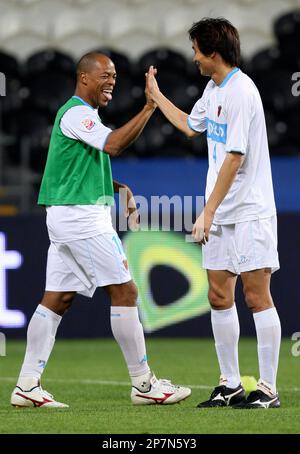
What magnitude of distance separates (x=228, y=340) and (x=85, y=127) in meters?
1.37

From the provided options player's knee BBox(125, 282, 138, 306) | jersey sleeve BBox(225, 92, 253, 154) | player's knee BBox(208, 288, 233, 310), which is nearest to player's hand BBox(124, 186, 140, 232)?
player's knee BBox(125, 282, 138, 306)

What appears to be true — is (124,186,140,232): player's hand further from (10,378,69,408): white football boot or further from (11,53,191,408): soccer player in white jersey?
(10,378,69,408): white football boot

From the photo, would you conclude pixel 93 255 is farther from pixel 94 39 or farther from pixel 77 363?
pixel 94 39

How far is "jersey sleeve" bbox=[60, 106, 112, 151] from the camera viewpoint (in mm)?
5855

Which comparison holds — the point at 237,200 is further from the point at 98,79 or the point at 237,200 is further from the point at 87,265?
the point at 98,79

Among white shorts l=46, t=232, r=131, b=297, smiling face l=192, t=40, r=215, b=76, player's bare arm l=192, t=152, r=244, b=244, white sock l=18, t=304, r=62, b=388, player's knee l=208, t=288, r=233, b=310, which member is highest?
smiling face l=192, t=40, r=215, b=76

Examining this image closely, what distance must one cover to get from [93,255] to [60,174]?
0.48 m

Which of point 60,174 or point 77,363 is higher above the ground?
point 60,174

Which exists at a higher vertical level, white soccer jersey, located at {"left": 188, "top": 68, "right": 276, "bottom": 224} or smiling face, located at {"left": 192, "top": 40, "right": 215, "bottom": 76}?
smiling face, located at {"left": 192, "top": 40, "right": 215, "bottom": 76}

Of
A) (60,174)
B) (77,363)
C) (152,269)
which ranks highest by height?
(60,174)

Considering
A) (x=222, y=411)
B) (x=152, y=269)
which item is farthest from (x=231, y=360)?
(x=152, y=269)

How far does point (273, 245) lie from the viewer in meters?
5.71

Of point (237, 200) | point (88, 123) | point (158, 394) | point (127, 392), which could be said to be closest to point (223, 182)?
point (237, 200)

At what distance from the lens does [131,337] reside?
237 inches
